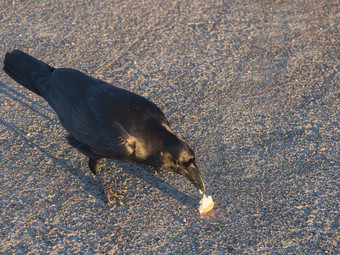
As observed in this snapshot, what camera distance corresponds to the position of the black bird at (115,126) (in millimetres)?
4246

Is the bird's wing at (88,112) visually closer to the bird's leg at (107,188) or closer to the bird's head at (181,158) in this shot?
the bird's leg at (107,188)

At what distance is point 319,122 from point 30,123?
3.28 m

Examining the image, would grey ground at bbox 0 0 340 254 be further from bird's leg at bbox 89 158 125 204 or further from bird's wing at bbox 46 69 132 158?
bird's wing at bbox 46 69 132 158

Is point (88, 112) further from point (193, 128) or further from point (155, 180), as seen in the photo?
point (193, 128)

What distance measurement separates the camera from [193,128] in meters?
5.29

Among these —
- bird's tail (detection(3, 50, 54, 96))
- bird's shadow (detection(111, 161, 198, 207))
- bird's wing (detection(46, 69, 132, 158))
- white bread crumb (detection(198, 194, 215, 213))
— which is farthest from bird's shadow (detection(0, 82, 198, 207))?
bird's tail (detection(3, 50, 54, 96))

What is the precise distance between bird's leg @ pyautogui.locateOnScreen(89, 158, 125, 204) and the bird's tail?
0.97 meters

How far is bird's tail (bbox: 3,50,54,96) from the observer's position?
16.3 ft

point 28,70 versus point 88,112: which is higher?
point 28,70

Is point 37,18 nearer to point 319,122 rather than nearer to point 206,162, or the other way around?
point 206,162

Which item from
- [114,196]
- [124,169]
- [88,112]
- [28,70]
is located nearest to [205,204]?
[114,196]

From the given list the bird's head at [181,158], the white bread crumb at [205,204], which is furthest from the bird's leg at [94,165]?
the white bread crumb at [205,204]

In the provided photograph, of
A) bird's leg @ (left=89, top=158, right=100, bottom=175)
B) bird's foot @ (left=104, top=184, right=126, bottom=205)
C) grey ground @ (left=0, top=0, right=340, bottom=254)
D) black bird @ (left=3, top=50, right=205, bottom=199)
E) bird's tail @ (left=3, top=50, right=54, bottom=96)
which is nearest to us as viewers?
grey ground @ (left=0, top=0, right=340, bottom=254)

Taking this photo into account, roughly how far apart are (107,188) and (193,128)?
1297mm
